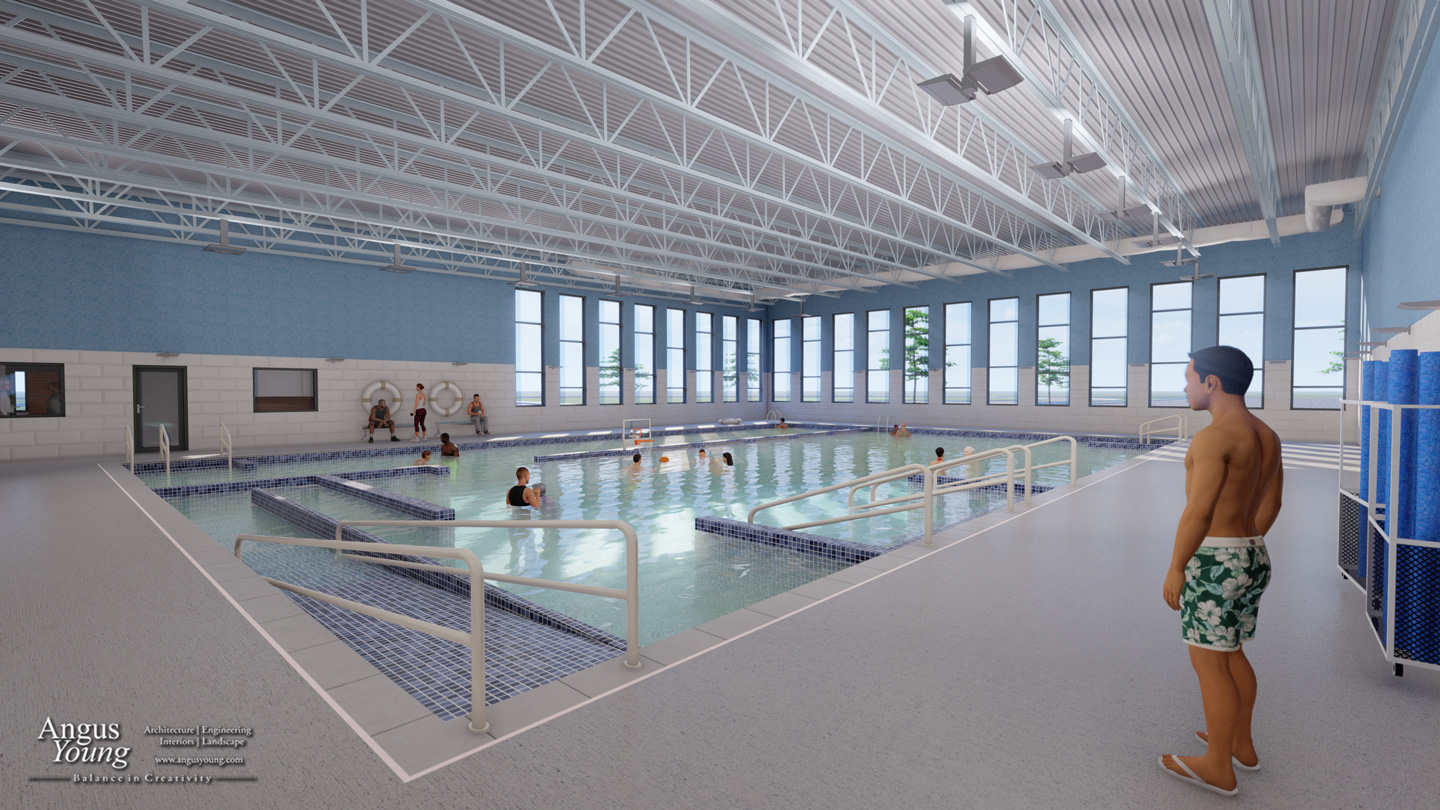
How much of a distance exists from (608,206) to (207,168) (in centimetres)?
648

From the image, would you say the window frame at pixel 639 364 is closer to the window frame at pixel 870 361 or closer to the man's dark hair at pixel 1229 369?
the window frame at pixel 870 361

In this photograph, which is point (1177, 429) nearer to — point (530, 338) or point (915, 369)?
point (915, 369)

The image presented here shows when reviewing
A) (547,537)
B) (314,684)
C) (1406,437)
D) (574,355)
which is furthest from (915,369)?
(314,684)

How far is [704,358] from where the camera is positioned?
22.7 metres

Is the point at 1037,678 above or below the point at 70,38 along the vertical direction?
below

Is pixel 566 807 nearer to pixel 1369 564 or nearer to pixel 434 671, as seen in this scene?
pixel 434 671

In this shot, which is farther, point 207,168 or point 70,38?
point 207,168

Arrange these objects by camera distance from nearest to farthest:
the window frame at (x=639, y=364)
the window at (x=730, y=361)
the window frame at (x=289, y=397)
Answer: the window frame at (x=289, y=397), the window frame at (x=639, y=364), the window at (x=730, y=361)

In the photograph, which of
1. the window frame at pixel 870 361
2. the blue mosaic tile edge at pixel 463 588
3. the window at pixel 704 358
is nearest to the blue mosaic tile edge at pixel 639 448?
the window frame at pixel 870 361

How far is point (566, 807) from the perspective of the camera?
5.65 ft

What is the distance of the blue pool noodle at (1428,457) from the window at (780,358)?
21.5 m

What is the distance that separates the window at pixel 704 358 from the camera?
22469 mm

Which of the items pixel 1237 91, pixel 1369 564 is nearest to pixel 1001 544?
pixel 1369 564

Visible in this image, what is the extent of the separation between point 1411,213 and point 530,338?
56.2 ft
